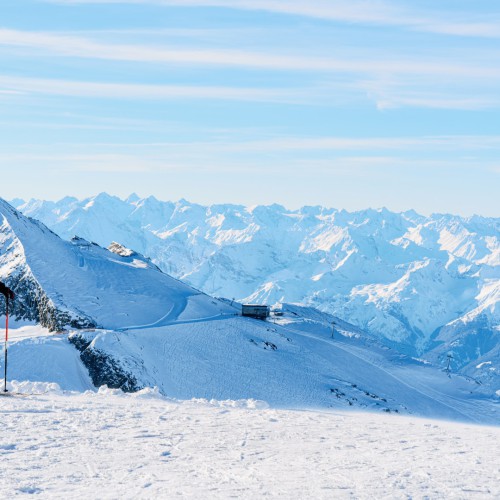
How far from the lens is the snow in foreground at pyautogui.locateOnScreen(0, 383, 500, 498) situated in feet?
67.6

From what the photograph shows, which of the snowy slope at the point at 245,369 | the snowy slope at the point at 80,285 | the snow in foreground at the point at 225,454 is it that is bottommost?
the snowy slope at the point at 245,369

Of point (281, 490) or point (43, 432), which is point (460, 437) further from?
point (43, 432)

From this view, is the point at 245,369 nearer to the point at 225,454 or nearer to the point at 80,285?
the point at 80,285

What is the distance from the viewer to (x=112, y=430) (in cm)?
2858

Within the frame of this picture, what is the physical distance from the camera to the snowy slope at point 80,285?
119 metres

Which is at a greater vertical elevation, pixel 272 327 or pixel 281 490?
pixel 281 490

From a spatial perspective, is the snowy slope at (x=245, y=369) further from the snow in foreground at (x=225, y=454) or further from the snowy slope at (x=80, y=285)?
the snow in foreground at (x=225, y=454)

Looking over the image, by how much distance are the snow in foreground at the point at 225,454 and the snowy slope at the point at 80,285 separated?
3268 inches

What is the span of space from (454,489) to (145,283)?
125440mm

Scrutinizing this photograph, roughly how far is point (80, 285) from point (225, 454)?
362ft

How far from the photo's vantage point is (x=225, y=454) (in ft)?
82.1

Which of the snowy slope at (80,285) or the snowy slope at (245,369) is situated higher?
the snowy slope at (80,285)

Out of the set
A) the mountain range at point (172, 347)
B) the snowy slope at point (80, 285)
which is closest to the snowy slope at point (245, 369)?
the mountain range at point (172, 347)

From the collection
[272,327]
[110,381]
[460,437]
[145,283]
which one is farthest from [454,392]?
[460,437]
